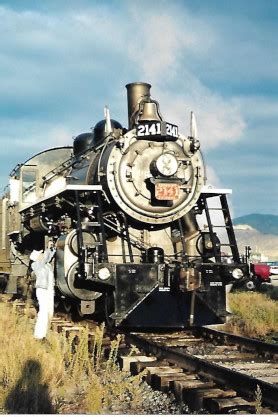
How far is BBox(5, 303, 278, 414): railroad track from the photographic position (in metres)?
4.87

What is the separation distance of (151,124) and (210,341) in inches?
142

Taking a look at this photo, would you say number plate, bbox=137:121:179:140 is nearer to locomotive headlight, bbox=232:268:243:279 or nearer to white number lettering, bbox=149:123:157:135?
white number lettering, bbox=149:123:157:135

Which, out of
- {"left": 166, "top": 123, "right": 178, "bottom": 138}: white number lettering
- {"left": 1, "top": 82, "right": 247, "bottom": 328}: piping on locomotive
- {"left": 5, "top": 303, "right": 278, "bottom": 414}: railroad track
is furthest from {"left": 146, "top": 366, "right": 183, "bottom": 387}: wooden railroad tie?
{"left": 166, "top": 123, "right": 178, "bottom": 138}: white number lettering

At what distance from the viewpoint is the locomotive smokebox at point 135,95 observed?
10.3m

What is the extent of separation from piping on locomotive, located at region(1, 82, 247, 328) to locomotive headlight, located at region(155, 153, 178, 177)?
0.05 feet

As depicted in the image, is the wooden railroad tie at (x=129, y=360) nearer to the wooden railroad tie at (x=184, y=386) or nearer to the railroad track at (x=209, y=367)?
the railroad track at (x=209, y=367)

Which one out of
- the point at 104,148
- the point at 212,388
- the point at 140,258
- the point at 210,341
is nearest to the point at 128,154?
the point at 104,148

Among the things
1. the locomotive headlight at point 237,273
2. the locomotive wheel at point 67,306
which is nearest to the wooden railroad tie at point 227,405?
the locomotive headlight at point 237,273

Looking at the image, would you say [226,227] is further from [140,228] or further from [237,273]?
[140,228]

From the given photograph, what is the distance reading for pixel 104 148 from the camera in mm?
9828

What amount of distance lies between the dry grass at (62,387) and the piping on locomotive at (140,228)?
2064 millimetres

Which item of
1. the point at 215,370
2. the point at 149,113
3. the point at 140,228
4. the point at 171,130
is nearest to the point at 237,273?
the point at 140,228

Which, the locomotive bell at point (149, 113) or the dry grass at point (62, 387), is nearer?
the dry grass at point (62, 387)

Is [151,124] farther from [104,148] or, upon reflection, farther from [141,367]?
[141,367]
